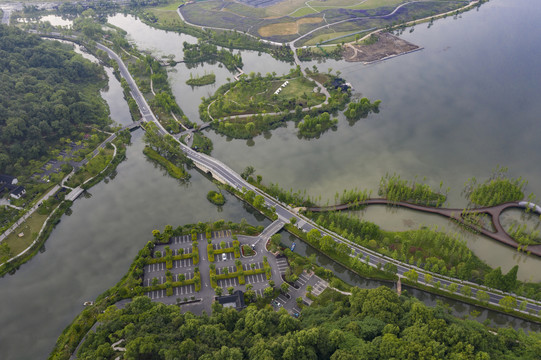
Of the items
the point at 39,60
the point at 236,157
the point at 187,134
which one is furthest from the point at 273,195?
the point at 39,60

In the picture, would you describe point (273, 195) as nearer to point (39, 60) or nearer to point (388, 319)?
point (388, 319)

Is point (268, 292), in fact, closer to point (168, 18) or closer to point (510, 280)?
point (510, 280)

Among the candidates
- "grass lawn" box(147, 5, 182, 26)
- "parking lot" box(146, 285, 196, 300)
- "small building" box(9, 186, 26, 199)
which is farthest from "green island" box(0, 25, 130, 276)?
"grass lawn" box(147, 5, 182, 26)

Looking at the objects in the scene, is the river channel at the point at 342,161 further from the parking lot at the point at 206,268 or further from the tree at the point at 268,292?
the tree at the point at 268,292

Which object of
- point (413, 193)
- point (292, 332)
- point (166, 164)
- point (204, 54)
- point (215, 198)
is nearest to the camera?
point (292, 332)

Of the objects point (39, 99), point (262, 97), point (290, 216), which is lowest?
point (290, 216)

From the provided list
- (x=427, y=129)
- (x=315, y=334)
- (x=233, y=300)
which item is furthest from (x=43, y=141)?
(x=427, y=129)
